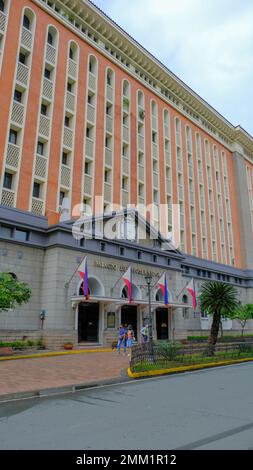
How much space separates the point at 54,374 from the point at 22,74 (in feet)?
91.0

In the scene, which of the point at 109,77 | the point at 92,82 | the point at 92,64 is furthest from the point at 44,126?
the point at 109,77

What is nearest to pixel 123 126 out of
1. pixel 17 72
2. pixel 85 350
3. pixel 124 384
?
pixel 17 72

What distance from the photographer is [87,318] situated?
30.2 m

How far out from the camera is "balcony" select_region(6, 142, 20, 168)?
97.2 feet

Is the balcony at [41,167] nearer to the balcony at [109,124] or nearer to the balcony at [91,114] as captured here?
the balcony at [91,114]

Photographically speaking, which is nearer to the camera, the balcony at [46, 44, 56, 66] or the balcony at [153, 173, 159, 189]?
the balcony at [46, 44, 56, 66]

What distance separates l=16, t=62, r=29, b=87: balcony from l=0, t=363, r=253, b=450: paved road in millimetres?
28969

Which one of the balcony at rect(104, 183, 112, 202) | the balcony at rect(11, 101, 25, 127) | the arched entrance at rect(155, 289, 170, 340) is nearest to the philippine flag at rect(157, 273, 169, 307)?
the arched entrance at rect(155, 289, 170, 340)

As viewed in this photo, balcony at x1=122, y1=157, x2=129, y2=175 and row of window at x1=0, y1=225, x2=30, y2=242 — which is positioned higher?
balcony at x1=122, y1=157, x2=129, y2=175

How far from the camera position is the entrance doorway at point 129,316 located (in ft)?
111

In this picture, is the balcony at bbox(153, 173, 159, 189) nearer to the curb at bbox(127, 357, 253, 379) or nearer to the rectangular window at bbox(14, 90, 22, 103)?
the rectangular window at bbox(14, 90, 22, 103)

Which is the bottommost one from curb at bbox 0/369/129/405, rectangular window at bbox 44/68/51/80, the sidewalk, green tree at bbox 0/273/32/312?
curb at bbox 0/369/129/405

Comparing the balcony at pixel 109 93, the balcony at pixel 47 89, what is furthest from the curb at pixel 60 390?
the balcony at pixel 109 93

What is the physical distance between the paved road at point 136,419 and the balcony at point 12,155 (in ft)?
73.8
